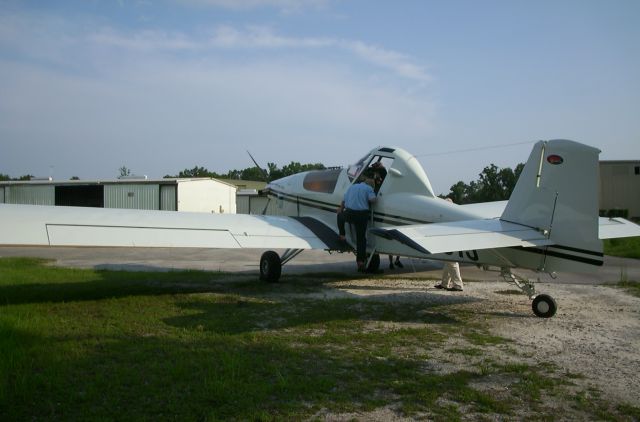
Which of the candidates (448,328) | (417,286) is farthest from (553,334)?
(417,286)

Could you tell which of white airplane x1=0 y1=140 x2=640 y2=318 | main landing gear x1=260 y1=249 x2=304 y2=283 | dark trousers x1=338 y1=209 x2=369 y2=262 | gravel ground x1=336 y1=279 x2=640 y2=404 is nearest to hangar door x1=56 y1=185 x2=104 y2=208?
main landing gear x1=260 y1=249 x2=304 y2=283

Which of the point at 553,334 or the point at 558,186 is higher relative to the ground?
the point at 558,186

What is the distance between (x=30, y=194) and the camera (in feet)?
107

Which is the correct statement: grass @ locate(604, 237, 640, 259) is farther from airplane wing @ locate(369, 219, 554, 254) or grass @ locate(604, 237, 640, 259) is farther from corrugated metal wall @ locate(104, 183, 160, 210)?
corrugated metal wall @ locate(104, 183, 160, 210)

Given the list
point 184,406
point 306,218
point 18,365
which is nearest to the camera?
point 184,406

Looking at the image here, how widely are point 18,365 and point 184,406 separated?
5.88ft

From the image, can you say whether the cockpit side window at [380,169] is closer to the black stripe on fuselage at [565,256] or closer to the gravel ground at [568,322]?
the gravel ground at [568,322]

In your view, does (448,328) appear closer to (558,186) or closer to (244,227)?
(558,186)

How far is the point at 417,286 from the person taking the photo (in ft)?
33.1

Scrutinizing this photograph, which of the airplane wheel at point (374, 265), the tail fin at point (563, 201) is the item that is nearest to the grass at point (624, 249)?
the airplane wheel at point (374, 265)

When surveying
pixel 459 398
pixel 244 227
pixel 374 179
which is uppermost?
pixel 374 179

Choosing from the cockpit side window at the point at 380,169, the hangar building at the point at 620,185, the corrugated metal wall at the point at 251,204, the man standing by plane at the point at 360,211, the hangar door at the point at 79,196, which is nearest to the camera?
the man standing by plane at the point at 360,211

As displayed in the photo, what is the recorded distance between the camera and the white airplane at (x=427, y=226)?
668 cm

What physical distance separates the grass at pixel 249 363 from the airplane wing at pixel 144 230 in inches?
37.1
